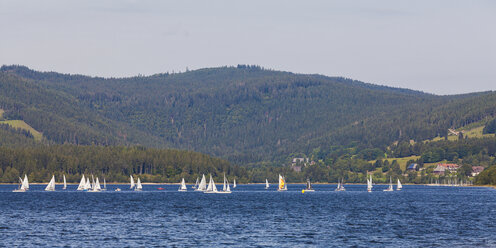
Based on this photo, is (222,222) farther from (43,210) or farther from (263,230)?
(43,210)

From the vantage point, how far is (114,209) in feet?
495

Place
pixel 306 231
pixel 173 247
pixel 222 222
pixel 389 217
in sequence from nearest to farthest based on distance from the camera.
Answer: pixel 173 247 → pixel 306 231 → pixel 222 222 → pixel 389 217

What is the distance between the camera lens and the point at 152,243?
297 ft

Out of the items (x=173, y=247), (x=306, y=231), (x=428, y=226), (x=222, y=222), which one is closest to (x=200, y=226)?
(x=222, y=222)

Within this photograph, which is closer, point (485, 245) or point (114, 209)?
point (485, 245)

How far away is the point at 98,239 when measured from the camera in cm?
9394

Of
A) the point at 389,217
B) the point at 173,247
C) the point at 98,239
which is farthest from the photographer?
the point at 389,217

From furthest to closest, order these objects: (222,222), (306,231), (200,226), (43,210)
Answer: (43,210) < (222,222) < (200,226) < (306,231)

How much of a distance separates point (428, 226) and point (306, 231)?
2070 centimetres

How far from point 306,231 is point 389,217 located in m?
31.4

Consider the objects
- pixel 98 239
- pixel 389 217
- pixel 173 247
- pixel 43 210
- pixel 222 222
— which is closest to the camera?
pixel 173 247

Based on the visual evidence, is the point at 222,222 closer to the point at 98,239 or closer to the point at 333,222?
the point at 333,222

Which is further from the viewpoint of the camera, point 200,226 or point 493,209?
point 493,209

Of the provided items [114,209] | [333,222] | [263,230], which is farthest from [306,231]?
[114,209]
